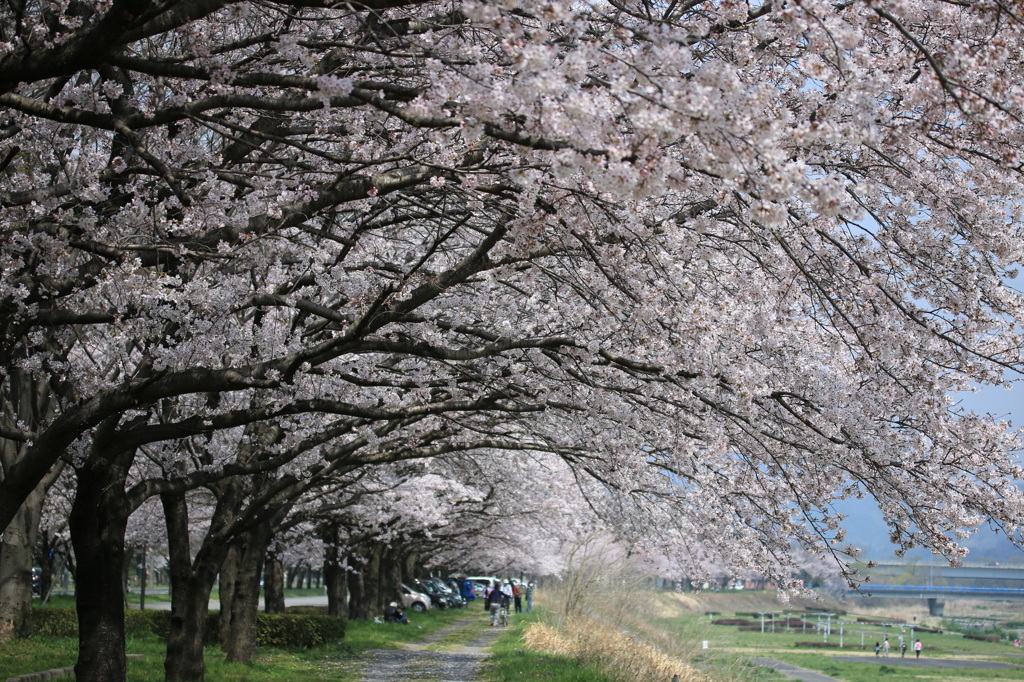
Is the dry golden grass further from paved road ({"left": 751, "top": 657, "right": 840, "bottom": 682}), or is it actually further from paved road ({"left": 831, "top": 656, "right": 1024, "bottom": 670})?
paved road ({"left": 831, "top": 656, "right": 1024, "bottom": 670})

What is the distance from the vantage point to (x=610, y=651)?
15844 mm

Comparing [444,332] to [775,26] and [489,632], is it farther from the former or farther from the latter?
[489,632]

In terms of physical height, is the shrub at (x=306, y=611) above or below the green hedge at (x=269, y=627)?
below

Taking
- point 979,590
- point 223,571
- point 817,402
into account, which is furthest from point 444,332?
point 979,590

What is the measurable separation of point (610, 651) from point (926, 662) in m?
42.0

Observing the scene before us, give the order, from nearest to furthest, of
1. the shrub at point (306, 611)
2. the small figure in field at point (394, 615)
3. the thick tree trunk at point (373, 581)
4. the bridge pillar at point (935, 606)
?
1. the shrub at point (306, 611)
2. the thick tree trunk at point (373, 581)
3. the small figure in field at point (394, 615)
4. the bridge pillar at point (935, 606)

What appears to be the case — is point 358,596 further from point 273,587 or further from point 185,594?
point 185,594

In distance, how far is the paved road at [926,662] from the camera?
46.5 m

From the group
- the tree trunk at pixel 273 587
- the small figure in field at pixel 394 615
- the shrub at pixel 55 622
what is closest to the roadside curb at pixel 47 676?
the shrub at pixel 55 622

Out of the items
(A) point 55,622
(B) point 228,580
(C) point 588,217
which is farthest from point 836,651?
(C) point 588,217

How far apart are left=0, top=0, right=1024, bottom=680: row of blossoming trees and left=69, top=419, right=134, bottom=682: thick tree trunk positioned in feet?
0.12

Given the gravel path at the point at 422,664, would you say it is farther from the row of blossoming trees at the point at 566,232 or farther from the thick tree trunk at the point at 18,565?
the row of blossoming trees at the point at 566,232

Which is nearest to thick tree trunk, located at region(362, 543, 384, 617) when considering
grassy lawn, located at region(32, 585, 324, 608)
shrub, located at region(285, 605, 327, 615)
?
shrub, located at region(285, 605, 327, 615)

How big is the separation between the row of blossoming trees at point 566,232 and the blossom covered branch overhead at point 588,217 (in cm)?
3
